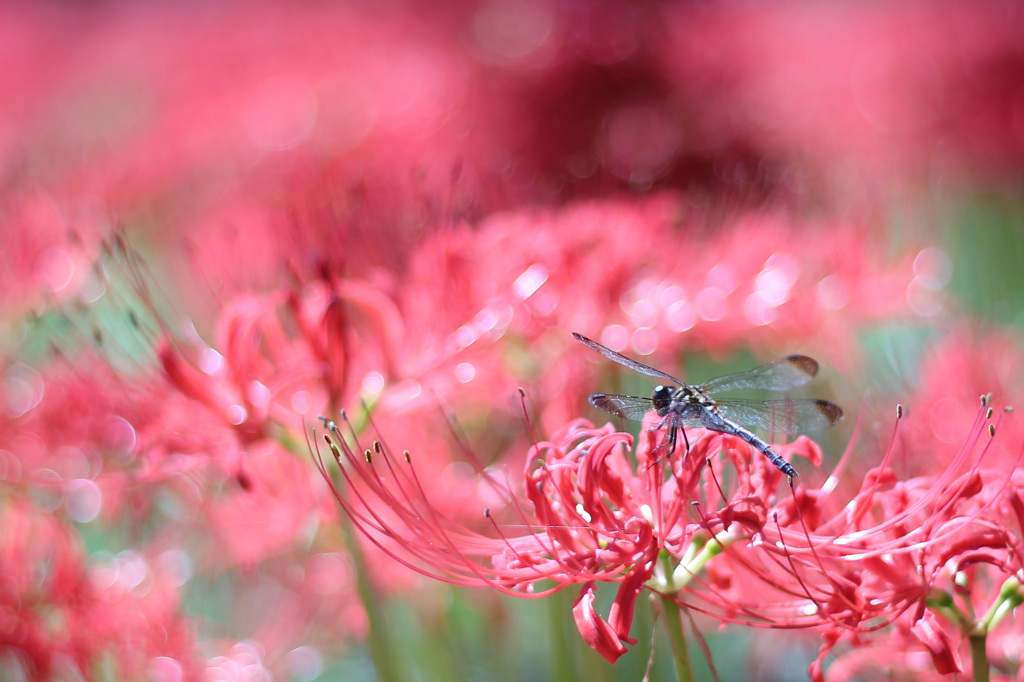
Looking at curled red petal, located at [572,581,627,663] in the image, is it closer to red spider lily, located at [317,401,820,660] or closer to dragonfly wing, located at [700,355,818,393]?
red spider lily, located at [317,401,820,660]

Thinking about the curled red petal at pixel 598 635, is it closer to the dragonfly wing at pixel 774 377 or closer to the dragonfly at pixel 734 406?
the dragonfly at pixel 734 406

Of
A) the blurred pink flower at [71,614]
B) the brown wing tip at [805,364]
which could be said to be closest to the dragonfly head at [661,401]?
the brown wing tip at [805,364]

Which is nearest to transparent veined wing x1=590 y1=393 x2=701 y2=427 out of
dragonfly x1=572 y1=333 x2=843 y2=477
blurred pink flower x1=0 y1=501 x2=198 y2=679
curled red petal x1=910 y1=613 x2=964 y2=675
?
dragonfly x1=572 y1=333 x2=843 y2=477

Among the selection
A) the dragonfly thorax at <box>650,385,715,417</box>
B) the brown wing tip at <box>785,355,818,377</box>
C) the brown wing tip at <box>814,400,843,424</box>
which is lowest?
the brown wing tip at <box>814,400,843,424</box>

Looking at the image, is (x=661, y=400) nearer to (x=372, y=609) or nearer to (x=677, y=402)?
(x=677, y=402)

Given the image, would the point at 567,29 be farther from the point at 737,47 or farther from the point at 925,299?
the point at 925,299

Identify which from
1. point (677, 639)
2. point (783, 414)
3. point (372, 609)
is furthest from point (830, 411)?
point (372, 609)
